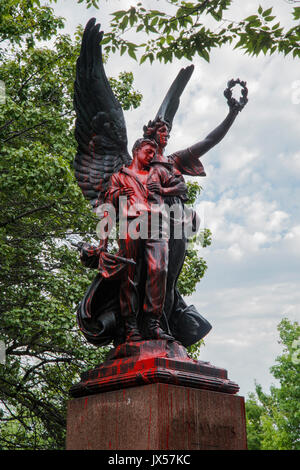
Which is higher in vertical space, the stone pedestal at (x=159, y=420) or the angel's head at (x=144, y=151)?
the angel's head at (x=144, y=151)

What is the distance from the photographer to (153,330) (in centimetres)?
434

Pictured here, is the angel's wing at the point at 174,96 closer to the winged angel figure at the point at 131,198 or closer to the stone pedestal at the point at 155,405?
the winged angel figure at the point at 131,198

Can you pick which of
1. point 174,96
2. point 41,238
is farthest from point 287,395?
point 174,96

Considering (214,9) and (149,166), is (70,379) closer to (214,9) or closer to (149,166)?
(149,166)

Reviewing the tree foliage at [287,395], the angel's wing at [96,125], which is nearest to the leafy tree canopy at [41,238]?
the angel's wing at [96,125]

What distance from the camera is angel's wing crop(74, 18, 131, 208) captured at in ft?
16.7

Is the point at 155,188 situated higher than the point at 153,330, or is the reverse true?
the point at 155,188

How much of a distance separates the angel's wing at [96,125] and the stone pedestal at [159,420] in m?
2.00

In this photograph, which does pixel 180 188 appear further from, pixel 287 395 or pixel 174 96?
pixel 287 395

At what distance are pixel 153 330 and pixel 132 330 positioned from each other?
19 centimetres

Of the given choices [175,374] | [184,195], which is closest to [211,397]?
[175,374]

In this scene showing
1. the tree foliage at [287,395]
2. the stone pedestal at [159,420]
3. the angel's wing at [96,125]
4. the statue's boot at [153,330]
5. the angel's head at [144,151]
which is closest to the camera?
the stone pedestal at [159,420]

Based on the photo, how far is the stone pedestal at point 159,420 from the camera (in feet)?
11.7
